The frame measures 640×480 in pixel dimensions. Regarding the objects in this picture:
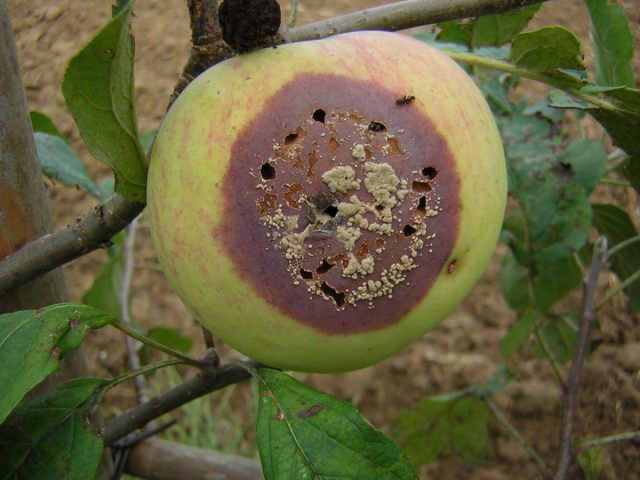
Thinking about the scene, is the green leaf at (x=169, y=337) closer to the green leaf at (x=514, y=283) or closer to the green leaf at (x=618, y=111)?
the green leaf at (x=514, y=283)

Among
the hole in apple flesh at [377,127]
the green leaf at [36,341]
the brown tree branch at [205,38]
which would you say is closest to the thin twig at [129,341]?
the green leaf at [36,341]

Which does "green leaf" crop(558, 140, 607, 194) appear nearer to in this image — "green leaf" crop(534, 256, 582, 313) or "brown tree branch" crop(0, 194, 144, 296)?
"green leaf" crop(534, 256, 582, 313)

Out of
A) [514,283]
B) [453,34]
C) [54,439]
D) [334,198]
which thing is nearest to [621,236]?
[514,283]

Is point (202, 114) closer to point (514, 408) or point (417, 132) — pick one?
point (417, 132)

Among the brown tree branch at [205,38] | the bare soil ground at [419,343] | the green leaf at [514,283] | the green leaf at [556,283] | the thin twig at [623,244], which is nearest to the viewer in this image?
the brown tree branch at [205,38]

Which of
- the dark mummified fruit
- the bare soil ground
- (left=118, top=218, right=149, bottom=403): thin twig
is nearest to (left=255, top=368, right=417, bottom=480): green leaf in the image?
the dark mummified fruit

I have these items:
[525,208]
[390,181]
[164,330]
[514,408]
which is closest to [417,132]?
[390,181]
